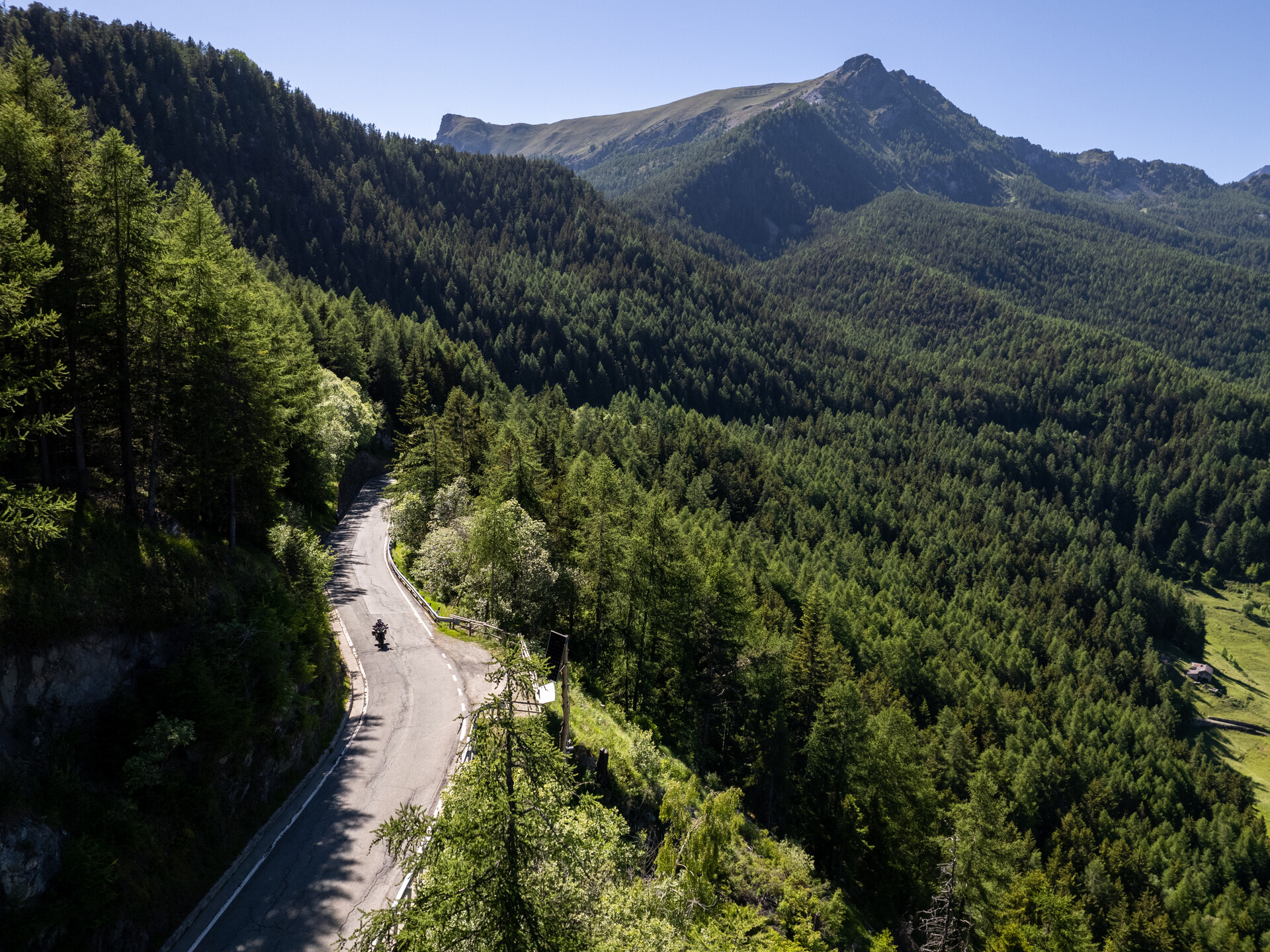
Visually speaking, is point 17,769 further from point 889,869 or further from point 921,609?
point 921,609

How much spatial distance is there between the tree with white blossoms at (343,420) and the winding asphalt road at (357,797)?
18.0 m

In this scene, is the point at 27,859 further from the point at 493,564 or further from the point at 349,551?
the point at 349,551

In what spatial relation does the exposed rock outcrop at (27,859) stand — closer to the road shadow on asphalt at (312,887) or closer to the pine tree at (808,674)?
the road shadow on asphalt at (312,887)

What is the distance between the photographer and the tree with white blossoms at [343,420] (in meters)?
53.1

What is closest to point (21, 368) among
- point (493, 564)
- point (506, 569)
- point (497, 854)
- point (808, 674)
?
point (497, 854)

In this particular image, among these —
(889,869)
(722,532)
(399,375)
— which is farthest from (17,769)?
(399,375)

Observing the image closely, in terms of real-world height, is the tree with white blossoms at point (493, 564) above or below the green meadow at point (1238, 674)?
above

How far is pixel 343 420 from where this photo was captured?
61.6m

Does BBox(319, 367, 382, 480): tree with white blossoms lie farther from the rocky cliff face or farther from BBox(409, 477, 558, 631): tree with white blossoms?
the rocky cliff face

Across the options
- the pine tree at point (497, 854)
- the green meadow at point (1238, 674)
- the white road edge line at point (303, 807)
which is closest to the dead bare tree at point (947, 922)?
the white road edge line at point (303, 807)

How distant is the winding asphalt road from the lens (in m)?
17.2

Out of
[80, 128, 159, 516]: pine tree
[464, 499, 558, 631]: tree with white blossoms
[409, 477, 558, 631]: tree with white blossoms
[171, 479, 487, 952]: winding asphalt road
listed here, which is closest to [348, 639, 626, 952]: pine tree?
[171, 479, 487, 952]: winding asphalt road

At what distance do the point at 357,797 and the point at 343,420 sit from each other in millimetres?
46029

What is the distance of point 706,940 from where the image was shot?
16297mm
